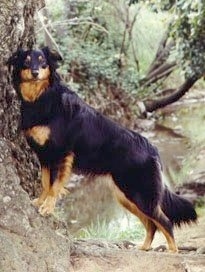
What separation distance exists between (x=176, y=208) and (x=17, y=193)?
171 centimetres

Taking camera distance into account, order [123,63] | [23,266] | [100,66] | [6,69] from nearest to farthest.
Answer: [23,266] → [6,69] → [100,66] → [123,63]

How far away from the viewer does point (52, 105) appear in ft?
14.1

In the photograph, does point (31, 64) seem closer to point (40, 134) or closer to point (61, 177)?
point (40, 134)

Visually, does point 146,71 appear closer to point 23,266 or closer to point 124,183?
point 124,183

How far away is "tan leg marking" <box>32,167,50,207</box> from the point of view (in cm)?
439

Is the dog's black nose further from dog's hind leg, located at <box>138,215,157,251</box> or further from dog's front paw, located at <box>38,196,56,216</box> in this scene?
dog's hind leg, located at <box>138,215,157,251</box>

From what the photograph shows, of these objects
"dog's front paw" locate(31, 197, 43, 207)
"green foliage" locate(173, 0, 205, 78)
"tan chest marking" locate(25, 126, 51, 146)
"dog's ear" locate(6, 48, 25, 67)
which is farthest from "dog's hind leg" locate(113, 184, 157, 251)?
"green foliage" locate(173, 0, 205, 78)

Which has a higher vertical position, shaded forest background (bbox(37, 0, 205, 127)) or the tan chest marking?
the tan chest marking

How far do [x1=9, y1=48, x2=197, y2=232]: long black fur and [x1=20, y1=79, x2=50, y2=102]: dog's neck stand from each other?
0.03 metres

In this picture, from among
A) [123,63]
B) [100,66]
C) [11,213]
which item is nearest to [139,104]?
[123,63]

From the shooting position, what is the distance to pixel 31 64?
407 centimetres

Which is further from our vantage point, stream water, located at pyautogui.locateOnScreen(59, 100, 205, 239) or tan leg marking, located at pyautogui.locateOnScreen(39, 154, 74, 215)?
stream water, located at pyautogui.locateOnScreen(59, 100, 205, 239)

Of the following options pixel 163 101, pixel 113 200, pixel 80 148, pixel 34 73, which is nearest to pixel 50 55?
pixel 34 73

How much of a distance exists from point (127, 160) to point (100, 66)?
10751 mm
